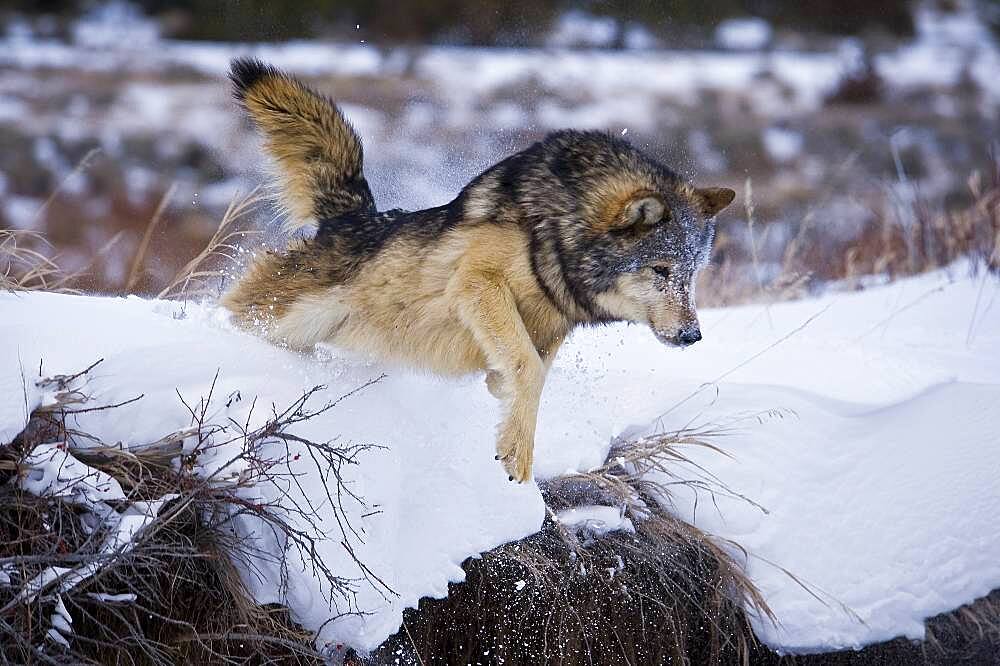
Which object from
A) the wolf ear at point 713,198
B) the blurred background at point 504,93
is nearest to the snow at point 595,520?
the wolf ear at point 713,198

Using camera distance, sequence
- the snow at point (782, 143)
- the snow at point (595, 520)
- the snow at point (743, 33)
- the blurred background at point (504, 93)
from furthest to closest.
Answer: the snow at point (743, 33), the snow at point (782, 143), the blurred background at point (504, 93), the snow at point (595, 520)

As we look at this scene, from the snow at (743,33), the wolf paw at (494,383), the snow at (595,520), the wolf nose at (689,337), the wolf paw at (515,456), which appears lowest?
the snow at (595,520)

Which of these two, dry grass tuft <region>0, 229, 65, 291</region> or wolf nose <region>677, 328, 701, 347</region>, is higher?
dry grass tuft <region>0, 229, 65, 291</region>

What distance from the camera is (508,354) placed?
3555mm

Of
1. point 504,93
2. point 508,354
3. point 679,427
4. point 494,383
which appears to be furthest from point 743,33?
point 508,354

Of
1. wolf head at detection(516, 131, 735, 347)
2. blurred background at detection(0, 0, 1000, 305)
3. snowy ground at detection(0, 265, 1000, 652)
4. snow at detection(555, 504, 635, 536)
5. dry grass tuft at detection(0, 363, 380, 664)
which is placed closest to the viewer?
dry grass tuft at detection(0, 363, 380, 664)

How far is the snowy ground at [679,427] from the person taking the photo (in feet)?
10.3

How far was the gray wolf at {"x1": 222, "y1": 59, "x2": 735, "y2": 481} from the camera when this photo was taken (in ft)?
12.0

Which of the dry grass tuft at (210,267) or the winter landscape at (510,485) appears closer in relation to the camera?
the winter landscape at (510,485)

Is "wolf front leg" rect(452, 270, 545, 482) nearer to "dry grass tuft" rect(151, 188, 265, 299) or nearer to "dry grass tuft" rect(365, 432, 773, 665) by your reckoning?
"dry grass tuft" rect(365, 432, 773, 665)

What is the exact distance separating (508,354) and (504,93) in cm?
1149

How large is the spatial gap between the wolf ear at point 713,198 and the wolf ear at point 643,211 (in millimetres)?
360

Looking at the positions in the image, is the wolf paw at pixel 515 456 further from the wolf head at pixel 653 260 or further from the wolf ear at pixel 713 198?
the wolf ear at pixel 713 198

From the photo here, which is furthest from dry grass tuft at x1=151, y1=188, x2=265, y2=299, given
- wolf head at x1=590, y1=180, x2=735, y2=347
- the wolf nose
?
the wolf nose
